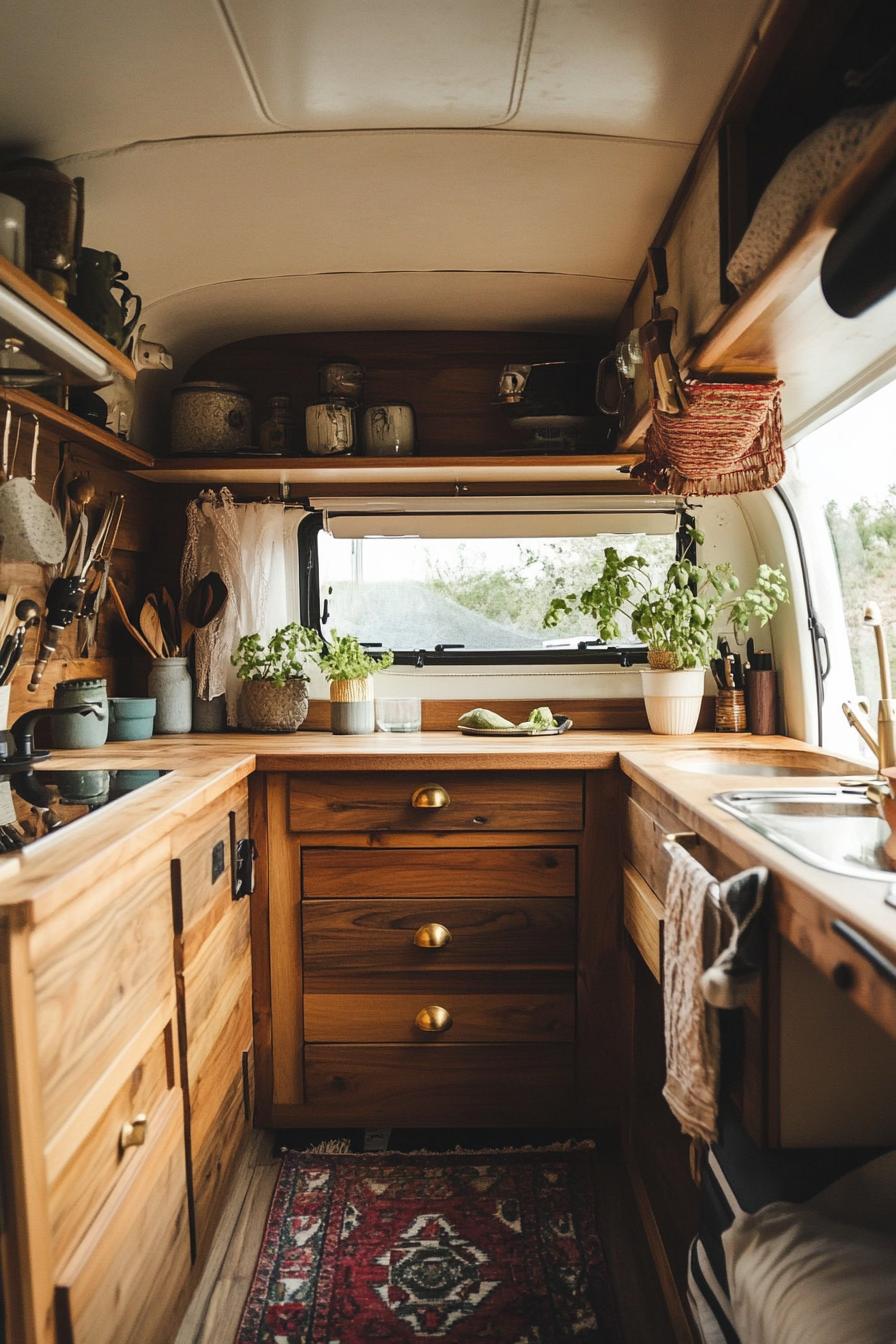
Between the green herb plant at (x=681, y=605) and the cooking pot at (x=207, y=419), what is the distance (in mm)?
1038

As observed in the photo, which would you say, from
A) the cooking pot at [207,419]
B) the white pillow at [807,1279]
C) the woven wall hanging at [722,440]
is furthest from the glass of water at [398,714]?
the white pillow at [807,1279]

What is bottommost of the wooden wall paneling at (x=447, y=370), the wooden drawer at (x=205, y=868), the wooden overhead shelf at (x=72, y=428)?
the wooden drawer at (x=205, y=868)

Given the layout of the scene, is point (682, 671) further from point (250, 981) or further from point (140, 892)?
point (140, 892)

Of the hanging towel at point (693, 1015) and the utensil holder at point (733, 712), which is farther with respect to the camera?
the utensil holder at point (733, 712)

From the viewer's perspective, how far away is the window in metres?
2.75

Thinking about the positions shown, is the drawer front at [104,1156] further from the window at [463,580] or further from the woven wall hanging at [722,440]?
the window at [463,580]

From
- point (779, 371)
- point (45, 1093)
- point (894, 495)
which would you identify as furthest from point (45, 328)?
point (894, 495)

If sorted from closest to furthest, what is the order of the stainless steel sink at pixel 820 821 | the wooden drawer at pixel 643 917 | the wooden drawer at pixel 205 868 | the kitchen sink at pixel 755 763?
the stainless steel sink at pixel 820 821 → the wooden drawer at pixel 205 868 → the wooden drawer at pixel 643 917 → the kitchen sink at pixel 755 763

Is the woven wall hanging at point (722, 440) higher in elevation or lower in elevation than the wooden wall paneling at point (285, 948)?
higher

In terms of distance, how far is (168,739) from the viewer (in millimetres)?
2424

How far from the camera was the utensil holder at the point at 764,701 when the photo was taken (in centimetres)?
251

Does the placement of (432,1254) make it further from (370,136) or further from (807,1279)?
(370,136)

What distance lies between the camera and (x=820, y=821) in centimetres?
148

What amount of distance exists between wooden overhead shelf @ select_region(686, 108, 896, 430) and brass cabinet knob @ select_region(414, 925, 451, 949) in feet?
4.32
